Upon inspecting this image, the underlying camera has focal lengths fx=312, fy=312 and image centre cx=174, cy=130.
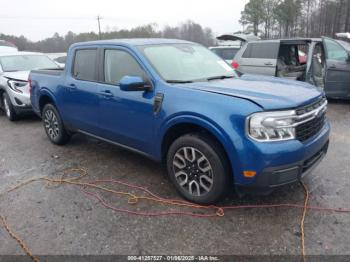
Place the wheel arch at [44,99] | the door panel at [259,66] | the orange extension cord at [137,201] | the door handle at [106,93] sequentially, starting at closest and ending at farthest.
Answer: the orange extension cord at [137,201] < the door handle at [106,93] < the wheel arch at [44,99] < the door panel at [259,66]

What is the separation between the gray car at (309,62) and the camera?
7656 millimetres

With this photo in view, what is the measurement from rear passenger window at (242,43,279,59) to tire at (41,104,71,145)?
18.5ft

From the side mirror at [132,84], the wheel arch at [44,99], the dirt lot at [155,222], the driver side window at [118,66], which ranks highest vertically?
the driver side window at [118,66]

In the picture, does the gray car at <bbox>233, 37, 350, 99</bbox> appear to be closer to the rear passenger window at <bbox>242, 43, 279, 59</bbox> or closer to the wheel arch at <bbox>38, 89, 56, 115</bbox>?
the rear passenger window at <bbox>242, 43, 279, 59</bbox>

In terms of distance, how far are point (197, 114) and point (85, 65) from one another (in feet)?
7.56

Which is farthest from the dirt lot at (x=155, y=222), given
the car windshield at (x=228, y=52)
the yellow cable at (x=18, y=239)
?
the car windshield at (x=228, y=52)

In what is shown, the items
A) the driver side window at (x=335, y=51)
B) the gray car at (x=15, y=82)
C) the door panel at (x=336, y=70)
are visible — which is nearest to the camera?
the gray car at (x=15, y=82)

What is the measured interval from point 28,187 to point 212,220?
2.46 meters

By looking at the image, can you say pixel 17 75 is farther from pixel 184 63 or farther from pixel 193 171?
pixel 193 171

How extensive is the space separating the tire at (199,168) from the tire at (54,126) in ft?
8.69

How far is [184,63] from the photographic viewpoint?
3939mm

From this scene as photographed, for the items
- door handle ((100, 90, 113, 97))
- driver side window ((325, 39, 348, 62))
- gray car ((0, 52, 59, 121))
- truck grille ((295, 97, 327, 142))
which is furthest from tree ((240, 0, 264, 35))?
truck grille ((295, 97, 327, 142))

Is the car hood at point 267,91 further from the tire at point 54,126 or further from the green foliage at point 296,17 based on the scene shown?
the green foliage at point 296,17

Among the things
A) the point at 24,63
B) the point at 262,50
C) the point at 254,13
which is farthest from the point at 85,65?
the point at 254,13
